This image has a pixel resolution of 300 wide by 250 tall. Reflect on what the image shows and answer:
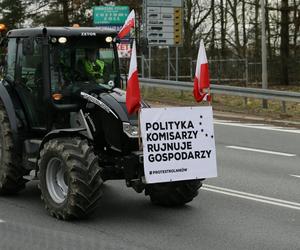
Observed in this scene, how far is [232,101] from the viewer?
945 inches

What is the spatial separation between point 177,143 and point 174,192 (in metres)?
0.93

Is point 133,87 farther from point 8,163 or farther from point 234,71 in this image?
point 234,71

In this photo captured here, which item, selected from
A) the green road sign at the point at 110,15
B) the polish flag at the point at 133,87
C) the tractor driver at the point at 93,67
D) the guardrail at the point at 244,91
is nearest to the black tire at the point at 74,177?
the polish flag at the point at 133,87

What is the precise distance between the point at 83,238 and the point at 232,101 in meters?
17.9

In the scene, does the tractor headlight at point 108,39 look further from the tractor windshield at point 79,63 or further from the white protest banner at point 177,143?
the white protest banner at point 177,143

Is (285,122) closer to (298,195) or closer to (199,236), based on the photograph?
(298,195)

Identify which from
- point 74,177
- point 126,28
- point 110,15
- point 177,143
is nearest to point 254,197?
point 177,143

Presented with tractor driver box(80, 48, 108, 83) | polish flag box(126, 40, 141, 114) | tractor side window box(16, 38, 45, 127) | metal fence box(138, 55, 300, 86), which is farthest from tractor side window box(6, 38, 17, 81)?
metal fence box(138, 55, 300, 86)

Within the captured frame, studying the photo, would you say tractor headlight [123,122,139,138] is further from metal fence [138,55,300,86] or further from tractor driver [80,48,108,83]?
metal fence [138,55,300,86]

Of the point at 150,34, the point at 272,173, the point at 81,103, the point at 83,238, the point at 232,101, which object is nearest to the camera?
the point at 83,238

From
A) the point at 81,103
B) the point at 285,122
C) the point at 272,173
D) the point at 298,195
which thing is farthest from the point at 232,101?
the point at 81,103

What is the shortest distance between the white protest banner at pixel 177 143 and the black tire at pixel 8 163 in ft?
7.05

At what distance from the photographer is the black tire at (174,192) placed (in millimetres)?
7922

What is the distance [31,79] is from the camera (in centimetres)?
830
